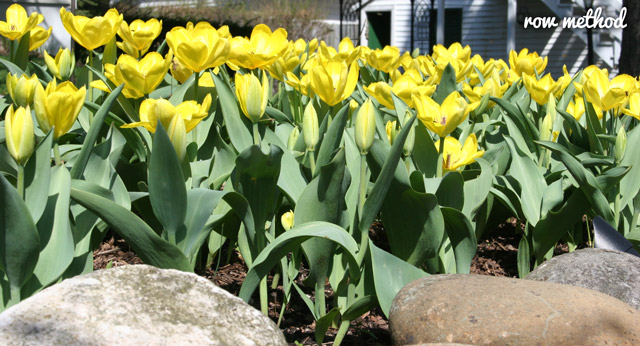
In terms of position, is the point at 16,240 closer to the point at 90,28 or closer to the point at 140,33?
the point at 90,28

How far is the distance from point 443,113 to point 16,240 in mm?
1116

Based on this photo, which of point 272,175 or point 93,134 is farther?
point 272,175

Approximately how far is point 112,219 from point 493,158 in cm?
143

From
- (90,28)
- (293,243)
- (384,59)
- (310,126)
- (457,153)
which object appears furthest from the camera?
(384,59)

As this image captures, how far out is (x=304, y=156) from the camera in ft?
6.79

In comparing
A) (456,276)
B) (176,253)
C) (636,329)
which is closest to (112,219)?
(176,253)

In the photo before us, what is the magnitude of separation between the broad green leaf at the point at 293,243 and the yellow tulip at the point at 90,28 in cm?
105

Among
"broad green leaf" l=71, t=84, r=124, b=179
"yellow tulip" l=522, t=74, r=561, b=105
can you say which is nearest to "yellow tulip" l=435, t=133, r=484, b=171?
"yellow tulip" l=522, t=74, r=561, b=105

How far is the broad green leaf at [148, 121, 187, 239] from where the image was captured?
1.47 m

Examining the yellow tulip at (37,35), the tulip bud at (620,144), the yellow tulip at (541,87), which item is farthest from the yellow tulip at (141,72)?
the tulip bud at (620,144)

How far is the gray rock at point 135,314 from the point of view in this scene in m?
1.23

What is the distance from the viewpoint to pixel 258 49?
7.09 ft

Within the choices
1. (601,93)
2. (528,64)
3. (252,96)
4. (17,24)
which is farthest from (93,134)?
(528,64)

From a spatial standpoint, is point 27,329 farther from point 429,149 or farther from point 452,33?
point 452,33
